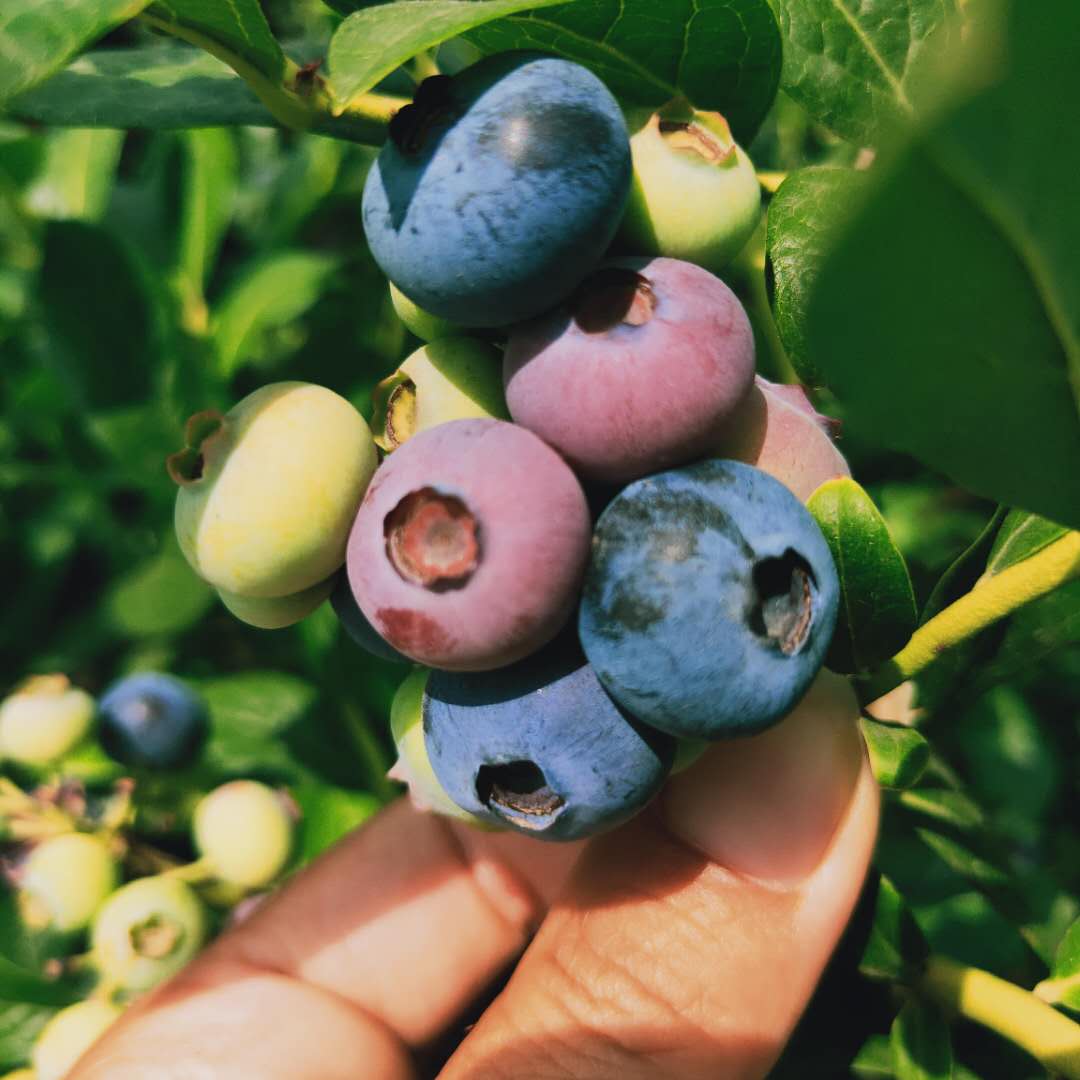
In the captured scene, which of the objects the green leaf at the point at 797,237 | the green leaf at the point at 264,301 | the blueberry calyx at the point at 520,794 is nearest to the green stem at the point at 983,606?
the green leaf at the point at 797,237

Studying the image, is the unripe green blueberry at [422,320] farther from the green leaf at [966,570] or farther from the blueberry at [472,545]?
the green leaf at [966,570]

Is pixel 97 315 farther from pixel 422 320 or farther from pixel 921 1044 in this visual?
pixel 921 1044

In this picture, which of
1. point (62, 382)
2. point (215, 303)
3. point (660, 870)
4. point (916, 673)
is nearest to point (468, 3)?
point (916, 673)

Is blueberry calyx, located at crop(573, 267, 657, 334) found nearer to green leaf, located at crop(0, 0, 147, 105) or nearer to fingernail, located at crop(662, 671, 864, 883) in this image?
green leaf, located at crop(0, 0, 147, 105)

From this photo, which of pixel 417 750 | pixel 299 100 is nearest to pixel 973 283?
pixel 299 100

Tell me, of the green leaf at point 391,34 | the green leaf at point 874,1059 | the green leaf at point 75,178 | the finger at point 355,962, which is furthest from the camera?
the green leaf at point 75,178

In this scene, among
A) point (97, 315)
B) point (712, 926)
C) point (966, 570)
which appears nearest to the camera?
point (966, 570)
